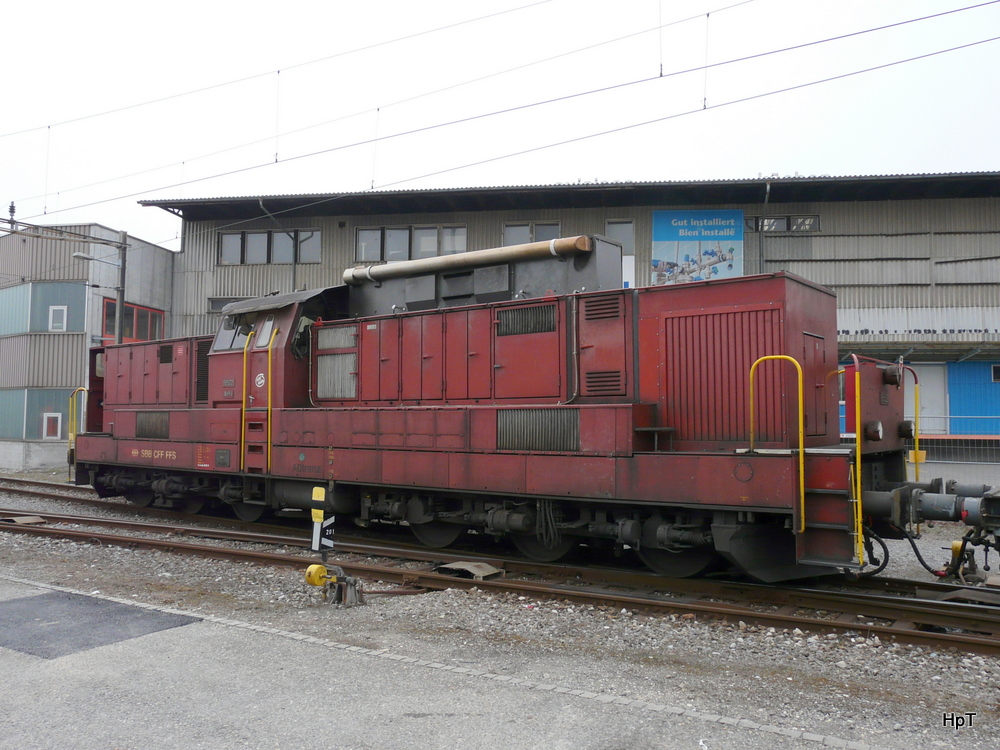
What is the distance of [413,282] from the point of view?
10391 millimetres

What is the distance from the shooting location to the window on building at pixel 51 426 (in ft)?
76.1

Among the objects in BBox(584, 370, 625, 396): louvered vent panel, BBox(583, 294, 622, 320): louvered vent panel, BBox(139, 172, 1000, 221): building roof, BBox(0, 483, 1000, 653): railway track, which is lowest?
BBox(0, 483, 1000, 653): railway track

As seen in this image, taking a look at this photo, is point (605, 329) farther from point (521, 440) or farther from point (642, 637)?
point (642, 637)

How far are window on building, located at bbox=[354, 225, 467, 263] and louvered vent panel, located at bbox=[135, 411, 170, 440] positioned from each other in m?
10.9

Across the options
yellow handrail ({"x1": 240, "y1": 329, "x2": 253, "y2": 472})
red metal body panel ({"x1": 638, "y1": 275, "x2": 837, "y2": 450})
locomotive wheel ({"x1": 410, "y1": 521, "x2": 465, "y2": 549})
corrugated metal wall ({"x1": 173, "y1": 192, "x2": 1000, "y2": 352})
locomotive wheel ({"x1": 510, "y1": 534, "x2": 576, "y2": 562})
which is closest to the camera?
red metal body panel ({"x1": 638, "y1": 275, "x2": 837, "y2": 450})

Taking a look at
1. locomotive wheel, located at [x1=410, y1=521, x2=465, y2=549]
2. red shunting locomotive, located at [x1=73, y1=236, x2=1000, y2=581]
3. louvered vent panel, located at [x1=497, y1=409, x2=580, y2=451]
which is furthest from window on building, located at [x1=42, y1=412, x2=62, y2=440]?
louvered vent panel, located at [x1=497, y1=409, x2=580, y2=451]

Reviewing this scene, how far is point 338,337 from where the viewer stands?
35.8 feet

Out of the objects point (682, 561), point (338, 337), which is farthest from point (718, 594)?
point (338, 337)

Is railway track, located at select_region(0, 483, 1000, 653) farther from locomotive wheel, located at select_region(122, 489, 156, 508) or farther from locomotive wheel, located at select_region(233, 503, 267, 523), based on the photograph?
locomotive wheel, located at select_region(122, 489, 156, 508)

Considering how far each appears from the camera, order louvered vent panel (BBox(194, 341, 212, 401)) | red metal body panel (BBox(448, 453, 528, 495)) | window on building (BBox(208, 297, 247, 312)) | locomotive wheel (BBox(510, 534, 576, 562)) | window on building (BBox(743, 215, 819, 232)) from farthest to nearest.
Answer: window on building (BBox(208, 297, 247, 312))
window on building (BBox(743, 215, 819, 232))
louvered vent panel (BBox(194, 341, 212, 401))
locomotive wheel (BBox(510, 534, 576, 562))
red metal body panel (BBox(448, 453, 528, 495))

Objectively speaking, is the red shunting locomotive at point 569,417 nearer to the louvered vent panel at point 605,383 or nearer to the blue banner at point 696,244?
the louvered vent panel at point 605,383

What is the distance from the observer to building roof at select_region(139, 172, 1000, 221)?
65.1 ft

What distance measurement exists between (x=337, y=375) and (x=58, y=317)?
56.2 feet

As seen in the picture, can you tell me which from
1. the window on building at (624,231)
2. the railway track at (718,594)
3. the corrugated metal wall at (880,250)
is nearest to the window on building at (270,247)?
the corrugated metal wall at (880,250)
